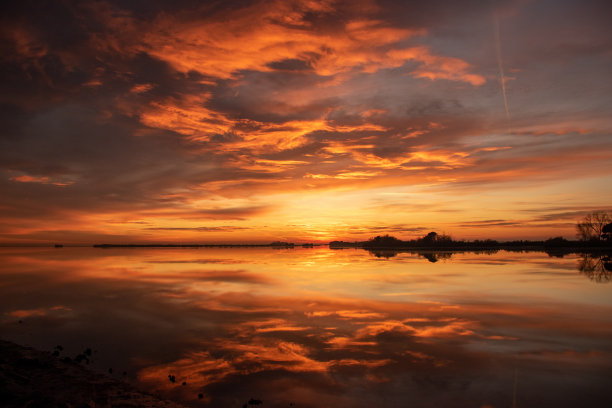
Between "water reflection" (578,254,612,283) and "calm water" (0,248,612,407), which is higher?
"calm water" (0,248,612,407)

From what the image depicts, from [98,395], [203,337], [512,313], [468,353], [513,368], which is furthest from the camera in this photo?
[512,313]

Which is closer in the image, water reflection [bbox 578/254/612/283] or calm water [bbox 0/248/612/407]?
calm water [bbox 0/248/612/407]

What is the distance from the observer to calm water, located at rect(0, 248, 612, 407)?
8.00 metres

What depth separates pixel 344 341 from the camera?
11.9 meters

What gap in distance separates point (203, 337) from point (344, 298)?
30.8 feet

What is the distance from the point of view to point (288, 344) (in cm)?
1159

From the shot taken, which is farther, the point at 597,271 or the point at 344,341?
the point at 597,271

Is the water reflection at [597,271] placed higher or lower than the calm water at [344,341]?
lower

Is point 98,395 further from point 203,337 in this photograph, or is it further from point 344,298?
point 344,298

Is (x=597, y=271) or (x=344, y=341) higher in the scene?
(x=344, y=341)

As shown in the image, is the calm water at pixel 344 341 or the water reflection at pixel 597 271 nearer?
the calm water at pixel 344 341

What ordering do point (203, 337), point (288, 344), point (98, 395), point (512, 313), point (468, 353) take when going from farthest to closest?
point (512, 313) < point (203, 337) < point (288, 344) < point (468, 353) < point (98, 395)

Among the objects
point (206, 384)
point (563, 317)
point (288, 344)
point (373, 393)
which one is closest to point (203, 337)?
point (288, 344)

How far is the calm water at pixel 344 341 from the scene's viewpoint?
26.2 feet
